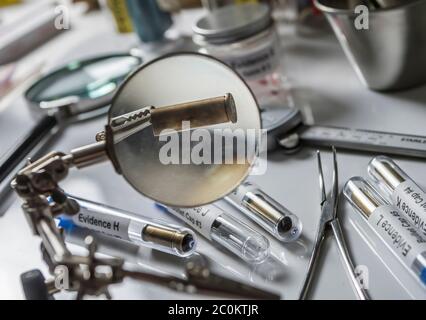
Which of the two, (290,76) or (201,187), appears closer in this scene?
→ (201,187)

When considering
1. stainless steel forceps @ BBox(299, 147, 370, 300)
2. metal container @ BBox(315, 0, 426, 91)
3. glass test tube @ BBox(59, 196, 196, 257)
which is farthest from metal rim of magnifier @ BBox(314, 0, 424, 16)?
glass test tube @ BBox(59, 196, 196, 257)

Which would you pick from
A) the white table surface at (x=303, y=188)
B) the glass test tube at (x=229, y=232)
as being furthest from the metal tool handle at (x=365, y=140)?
the glass test tube at (x=229, y=232)

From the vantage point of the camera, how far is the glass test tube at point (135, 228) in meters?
0.36

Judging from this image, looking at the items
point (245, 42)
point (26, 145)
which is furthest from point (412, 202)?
point (26, 145)

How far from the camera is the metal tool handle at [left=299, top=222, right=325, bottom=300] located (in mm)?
319

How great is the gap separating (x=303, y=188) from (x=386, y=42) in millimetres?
153

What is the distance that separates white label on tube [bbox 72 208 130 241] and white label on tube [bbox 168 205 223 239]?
0.15 ft

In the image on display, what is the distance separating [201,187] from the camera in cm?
33

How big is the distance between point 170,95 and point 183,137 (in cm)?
3

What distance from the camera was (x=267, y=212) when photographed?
37 centimetres

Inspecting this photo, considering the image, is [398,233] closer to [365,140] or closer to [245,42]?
[365,140]
